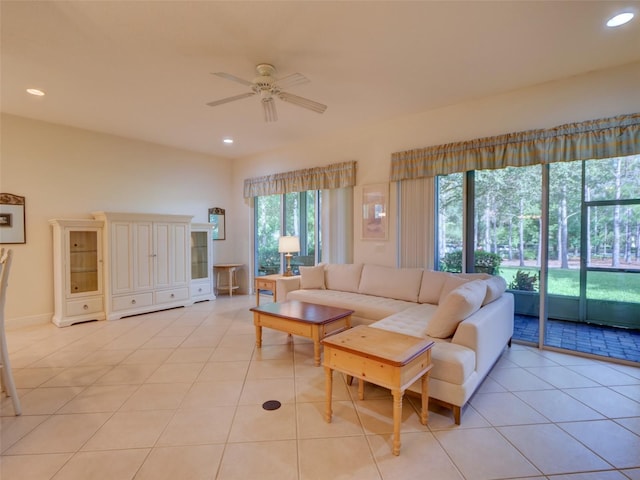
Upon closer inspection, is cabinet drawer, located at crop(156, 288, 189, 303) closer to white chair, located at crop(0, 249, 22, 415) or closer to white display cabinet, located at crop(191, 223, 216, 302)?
white display cabinet, located at crop(191, 223, 216, 302)

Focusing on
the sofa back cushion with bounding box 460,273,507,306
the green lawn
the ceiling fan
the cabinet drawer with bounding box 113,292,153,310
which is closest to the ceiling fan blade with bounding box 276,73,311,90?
the ceiling fan

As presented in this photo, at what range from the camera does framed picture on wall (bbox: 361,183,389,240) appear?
4.46m

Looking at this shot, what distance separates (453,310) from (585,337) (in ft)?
6.89

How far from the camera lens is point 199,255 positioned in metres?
5.75

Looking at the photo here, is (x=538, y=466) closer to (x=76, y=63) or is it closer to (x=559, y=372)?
(x=559, y=372)

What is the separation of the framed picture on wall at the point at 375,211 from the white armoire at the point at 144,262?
2977 mm

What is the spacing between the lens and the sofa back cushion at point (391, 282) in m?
3.83

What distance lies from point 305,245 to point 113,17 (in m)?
4.07

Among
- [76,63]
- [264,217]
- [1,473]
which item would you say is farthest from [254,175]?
[1,473]

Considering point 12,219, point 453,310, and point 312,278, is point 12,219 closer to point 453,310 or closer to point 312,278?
point 312,278

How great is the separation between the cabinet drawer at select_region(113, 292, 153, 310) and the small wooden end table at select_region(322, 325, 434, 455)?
387 cm

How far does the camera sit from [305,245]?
5.75 meters

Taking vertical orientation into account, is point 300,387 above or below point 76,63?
below

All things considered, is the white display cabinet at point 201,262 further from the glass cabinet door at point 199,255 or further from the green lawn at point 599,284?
the green lawn at point 599,284
